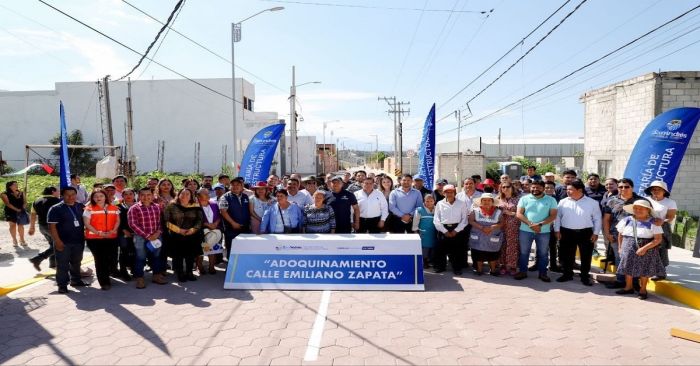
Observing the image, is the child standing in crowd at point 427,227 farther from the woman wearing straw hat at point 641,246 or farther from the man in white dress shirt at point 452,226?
the woman wearing straw hat at point 641,246

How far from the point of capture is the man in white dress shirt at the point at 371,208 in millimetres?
8289

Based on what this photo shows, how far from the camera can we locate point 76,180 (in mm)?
9859

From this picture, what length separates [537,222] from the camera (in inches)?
283

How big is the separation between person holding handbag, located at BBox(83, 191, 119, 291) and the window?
1900 cm

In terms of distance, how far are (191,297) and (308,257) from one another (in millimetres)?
1793

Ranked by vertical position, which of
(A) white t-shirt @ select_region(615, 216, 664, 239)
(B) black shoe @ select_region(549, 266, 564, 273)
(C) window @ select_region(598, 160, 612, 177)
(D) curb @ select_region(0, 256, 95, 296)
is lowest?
(B) black shoe @ select_region(549, 266, 564, 273)

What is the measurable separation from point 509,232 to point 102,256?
658 centimetres

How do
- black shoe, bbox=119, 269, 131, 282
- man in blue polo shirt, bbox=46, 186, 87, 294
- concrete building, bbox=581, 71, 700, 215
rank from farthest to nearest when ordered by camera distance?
1. concrete building, bbox=581, 71, 700, 215
2. black shoe, bbox=119, 269, 131, 282
3. man in blue polo shirt, bbox=46, 186, 87, 294

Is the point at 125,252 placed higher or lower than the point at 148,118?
lower

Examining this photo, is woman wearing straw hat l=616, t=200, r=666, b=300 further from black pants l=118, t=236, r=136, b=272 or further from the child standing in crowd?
black pants l=118, t=236, r=136, b=272

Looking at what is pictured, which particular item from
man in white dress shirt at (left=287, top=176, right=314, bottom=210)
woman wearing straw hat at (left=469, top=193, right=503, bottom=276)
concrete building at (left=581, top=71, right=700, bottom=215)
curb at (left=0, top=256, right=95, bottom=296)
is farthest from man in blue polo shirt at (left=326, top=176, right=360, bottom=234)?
concrete building at (left=581, top=71, right=700, bottom=215)

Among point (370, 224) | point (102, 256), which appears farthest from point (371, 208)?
point (102, 256)

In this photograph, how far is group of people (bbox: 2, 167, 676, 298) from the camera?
6582 millimetres

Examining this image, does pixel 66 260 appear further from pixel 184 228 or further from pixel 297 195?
pixel 297 195
